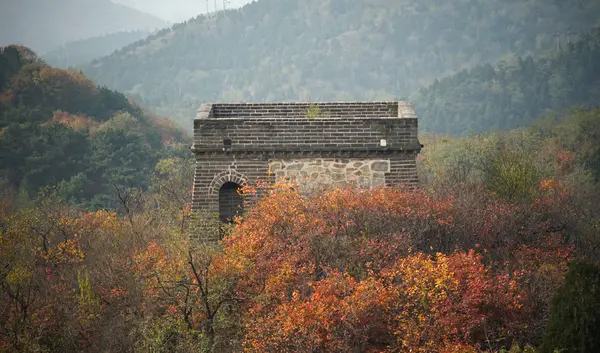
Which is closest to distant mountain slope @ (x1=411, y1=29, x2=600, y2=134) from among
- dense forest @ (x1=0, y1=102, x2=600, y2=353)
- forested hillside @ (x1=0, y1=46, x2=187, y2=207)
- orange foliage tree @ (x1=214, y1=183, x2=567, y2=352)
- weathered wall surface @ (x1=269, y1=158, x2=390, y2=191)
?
forested hillside @ (x1=0, y1=46, x2=187, y2=207)

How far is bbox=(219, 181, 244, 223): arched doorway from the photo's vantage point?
72.2 feet

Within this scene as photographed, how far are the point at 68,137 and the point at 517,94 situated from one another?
78.5 m

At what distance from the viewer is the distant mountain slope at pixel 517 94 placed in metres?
114

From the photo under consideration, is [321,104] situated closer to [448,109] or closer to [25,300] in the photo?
[25,300]

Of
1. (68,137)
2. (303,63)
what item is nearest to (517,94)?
(303,63)

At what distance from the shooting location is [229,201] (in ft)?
72.3

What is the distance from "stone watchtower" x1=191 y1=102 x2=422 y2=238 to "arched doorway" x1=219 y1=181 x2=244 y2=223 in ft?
1.17

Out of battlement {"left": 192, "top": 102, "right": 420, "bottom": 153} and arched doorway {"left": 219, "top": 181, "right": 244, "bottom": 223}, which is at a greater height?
battlement {"left": 192, "top": 102, "right": 420, "bottom": 153}

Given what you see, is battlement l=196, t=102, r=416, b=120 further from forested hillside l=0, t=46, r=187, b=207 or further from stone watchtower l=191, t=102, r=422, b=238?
forested hillside l=0, t=46, r=187, b=207

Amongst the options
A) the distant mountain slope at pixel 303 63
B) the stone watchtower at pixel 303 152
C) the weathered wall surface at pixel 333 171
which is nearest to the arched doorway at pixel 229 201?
the stone watchtower at pixel 303 152

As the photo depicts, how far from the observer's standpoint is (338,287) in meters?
16.3

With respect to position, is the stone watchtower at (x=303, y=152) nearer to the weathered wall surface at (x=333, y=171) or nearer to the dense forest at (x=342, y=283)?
the weathered wall surface at (x=333, y=171)

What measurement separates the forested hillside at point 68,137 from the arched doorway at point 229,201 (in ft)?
122

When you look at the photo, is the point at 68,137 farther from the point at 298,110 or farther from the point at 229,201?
the point at 229,201
